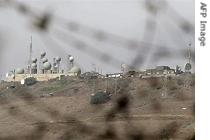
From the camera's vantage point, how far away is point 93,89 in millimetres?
24078

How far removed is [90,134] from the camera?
4.48ft

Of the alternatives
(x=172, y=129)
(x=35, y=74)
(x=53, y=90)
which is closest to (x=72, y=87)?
(x=53, y=90)

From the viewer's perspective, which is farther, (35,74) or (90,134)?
(35,74)
